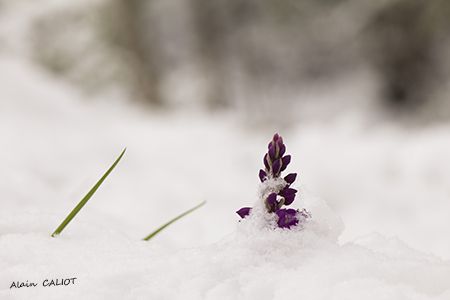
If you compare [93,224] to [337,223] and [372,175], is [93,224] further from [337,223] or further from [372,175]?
[372,175]

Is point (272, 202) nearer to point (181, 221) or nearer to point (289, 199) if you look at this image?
point (289, 199)

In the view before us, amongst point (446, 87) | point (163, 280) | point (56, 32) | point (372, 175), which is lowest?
point (163, 280)

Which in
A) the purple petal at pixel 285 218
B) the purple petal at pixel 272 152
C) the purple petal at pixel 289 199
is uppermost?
the purple petal at pixel 272 152

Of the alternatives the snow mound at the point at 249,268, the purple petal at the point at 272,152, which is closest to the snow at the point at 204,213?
the snow mound at the point at 249,268

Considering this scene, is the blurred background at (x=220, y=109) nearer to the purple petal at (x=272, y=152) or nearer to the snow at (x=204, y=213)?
the snow at (x=204, y=213)

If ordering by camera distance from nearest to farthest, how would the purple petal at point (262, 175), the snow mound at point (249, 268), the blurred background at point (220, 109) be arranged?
the snow mound at point (249, 268)
the purple petal at point (262, 175)
the blurred background at point (220, 109)

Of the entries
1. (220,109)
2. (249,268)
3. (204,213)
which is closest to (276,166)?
(249,268)

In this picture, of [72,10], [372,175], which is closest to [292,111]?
[72,10]
